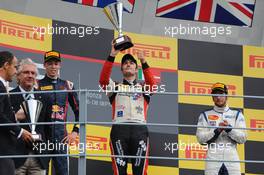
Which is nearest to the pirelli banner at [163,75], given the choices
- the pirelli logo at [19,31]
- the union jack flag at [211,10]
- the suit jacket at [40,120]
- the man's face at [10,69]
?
the pirelli logo at [19,31]

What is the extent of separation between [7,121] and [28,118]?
0.66 meters

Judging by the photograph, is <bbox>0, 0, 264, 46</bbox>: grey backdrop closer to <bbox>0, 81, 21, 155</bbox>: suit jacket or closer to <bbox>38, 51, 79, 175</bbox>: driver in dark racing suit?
<bbox>38, 51, 79, 175</bbox>: driver in dark racing suit

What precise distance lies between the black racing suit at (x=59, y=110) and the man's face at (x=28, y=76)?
0.35 m

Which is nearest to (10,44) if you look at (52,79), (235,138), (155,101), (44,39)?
(44,39)

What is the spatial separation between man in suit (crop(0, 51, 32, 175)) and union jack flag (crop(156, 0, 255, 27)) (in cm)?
306

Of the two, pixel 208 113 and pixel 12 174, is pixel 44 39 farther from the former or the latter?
pixel 12 174

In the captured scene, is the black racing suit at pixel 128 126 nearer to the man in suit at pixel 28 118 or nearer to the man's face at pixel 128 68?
the man's face at pixel 128 68

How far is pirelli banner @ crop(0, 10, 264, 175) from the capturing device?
336 inches

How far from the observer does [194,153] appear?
8.98 meters

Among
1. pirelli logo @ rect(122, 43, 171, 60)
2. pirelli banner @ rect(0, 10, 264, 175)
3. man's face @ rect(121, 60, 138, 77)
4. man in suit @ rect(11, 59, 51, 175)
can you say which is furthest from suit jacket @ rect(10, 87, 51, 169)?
pirelli logo @ rect(122, 43, 171, 60)

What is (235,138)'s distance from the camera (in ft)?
24.6

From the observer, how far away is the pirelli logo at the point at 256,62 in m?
9.41

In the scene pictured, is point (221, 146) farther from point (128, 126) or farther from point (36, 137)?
point (36, 137)

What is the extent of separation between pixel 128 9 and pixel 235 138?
7.31 ft
